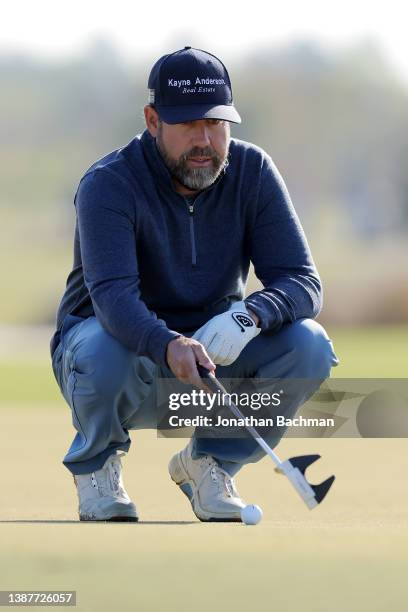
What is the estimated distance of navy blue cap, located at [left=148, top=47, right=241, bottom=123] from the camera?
6.11 m

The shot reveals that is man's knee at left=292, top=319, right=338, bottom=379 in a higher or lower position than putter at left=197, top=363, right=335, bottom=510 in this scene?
higher

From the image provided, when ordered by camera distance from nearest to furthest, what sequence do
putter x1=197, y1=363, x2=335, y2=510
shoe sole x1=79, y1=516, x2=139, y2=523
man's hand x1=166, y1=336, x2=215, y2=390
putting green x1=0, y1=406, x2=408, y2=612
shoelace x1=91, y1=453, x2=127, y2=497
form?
putting green x1=0, y1=406, x2=408, y2=612
putter x1=197, y1=363, x2=335, y2=510
man's hand x1=166, y1=336, x2=215, y2=390
shoe sole x1=79, y1=516, x2=139, y2=523
shoelace x1=91, y1=453, x2=127, y2=497

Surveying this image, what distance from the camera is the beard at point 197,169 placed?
6125 millimetres

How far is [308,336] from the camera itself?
6.16 m

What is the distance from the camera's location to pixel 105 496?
19.6 ft

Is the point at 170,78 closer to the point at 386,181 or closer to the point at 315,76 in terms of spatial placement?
the point at 386,181

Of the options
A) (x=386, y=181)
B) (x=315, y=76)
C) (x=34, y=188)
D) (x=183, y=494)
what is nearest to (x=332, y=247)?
(x=386, y=181)

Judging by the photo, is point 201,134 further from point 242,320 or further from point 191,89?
point 242,320

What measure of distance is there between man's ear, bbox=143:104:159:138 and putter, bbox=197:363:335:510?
110 centimetres

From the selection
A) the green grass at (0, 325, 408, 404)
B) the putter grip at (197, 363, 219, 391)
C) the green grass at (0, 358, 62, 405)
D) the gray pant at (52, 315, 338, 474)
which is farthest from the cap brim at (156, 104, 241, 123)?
the green grass at (0, 325, 408, 404)

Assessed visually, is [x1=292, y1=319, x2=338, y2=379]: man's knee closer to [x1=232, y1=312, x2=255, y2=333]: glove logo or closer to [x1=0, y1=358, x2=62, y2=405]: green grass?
[x1=232, y1=312, x2=255, y2=333]: glove logo

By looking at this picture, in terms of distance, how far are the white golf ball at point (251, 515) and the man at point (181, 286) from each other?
196 millimetres

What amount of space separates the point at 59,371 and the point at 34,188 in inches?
4391

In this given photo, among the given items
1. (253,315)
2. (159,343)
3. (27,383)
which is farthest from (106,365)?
(27,383)
